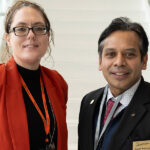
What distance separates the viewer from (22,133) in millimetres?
2350

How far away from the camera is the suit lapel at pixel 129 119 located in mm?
2188

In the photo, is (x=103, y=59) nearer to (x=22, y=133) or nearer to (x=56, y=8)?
(x=22, y=133)

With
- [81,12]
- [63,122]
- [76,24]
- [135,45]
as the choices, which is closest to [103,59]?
[135,45]

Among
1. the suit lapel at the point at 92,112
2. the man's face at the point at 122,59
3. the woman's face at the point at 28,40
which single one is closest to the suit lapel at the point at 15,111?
the woman's face at the point at 28,40

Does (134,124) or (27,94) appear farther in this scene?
(27,94)

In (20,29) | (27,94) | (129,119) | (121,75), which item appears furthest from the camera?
(27,94)

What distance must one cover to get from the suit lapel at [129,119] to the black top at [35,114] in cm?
55

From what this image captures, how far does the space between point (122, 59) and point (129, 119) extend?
434mm

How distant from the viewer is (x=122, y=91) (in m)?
2.41

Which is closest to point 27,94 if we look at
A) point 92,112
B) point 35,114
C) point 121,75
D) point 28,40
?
point 35,114

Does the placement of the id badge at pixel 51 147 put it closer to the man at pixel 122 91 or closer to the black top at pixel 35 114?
the black top at pixel 35 114

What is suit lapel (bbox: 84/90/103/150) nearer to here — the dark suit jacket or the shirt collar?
the dark suit jacket

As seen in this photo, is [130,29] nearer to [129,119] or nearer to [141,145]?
[129,119]

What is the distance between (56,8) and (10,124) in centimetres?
511
